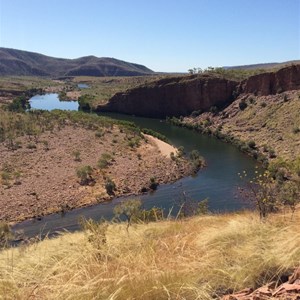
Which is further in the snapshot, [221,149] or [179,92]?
[179,92]

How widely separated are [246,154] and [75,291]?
37950mm

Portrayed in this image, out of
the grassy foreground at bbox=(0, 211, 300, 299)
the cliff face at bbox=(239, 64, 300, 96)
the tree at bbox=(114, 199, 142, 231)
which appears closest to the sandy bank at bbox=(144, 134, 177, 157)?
the cliff face at bbox=(239, 64, 300, 96)

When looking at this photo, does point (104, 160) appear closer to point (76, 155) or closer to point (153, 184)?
point (76, 155)

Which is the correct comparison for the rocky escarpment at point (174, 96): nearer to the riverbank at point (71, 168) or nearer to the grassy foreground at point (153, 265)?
the riverbank at point (71, 168)

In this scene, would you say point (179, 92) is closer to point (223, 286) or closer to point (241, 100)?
point (241, 100)

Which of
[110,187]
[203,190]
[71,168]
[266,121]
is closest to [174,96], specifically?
[266,121]

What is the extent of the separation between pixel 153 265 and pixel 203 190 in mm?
24862

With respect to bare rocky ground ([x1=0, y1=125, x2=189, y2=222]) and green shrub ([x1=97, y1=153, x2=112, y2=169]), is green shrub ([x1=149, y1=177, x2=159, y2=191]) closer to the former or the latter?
bare rocky ground ([x1=0, y1=125, x2=189, y2=222])

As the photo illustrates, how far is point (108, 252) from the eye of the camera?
4465mm

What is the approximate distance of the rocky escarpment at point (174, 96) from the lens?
2451 inches

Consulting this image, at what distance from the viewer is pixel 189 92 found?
65312mm

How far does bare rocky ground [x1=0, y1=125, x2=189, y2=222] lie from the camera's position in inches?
981

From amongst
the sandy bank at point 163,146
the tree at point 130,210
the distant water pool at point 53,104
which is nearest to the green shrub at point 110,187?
the tree at point 130,210

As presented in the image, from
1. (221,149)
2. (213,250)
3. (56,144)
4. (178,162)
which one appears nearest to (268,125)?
(221,149)
